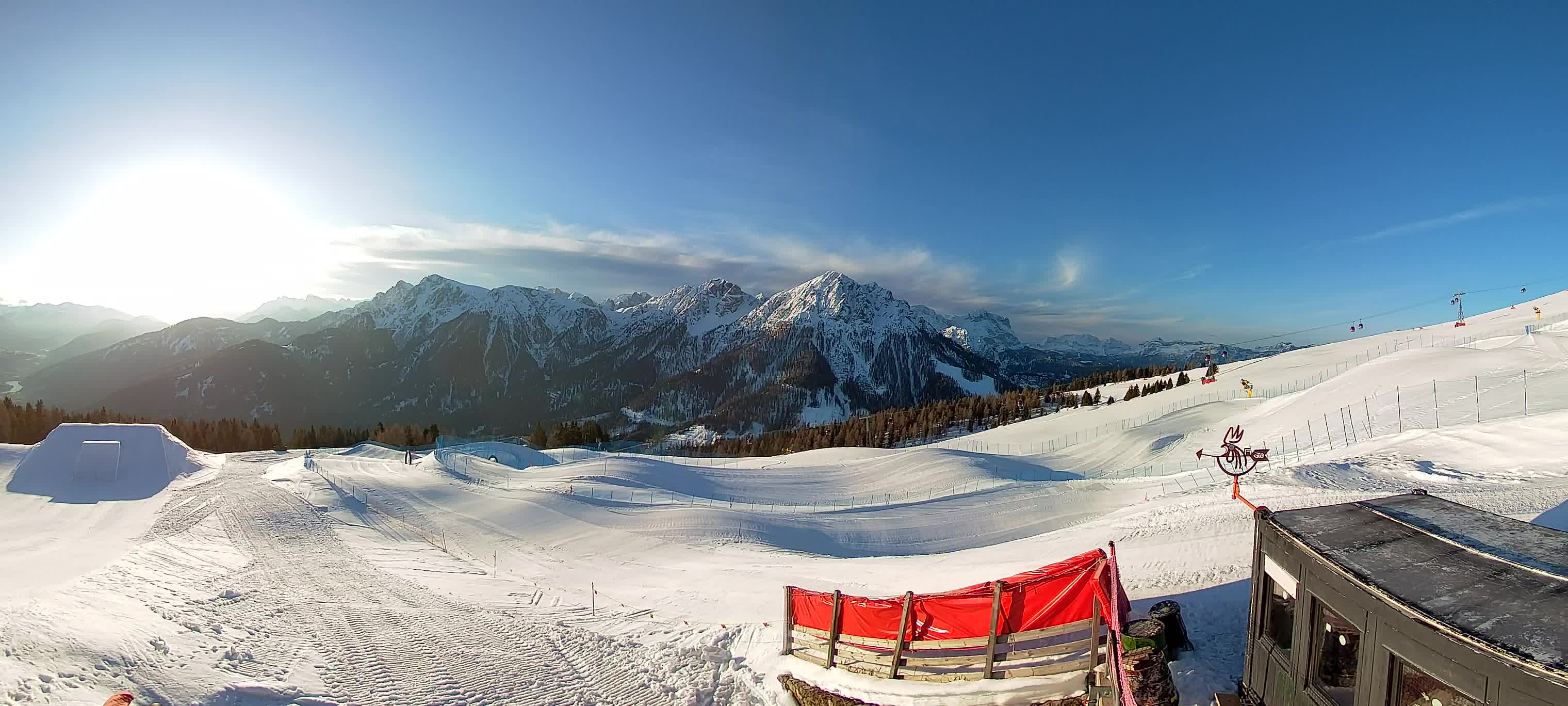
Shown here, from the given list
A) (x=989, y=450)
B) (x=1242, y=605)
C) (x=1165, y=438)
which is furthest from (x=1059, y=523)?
(x=989, y=450)

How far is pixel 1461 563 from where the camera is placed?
4414 millimetres

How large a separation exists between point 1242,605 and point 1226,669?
2.08m

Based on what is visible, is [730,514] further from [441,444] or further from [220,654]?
Answer: [441,444]

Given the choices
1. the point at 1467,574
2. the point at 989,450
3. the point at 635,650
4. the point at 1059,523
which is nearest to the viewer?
the point at 1467,574

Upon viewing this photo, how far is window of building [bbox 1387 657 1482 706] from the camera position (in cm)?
382

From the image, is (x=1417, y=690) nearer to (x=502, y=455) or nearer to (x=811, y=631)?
(x=811, y=631)

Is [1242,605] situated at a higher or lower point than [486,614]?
higher

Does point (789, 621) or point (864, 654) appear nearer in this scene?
point (864, 654)

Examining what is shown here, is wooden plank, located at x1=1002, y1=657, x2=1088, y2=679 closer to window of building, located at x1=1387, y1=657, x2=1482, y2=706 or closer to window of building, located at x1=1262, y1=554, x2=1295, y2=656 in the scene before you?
window of building, located at x1=1262, y1=554, x2=1295, y2=656

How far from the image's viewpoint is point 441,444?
72375mm

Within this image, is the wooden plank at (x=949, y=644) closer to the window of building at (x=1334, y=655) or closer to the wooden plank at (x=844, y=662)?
the wooden plank at (x=844, y=662)

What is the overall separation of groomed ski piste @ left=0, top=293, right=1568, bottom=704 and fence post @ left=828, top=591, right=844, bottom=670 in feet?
1.06

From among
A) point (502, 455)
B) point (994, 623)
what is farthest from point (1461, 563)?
point (502, 455)

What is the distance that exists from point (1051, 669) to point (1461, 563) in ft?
13.8
